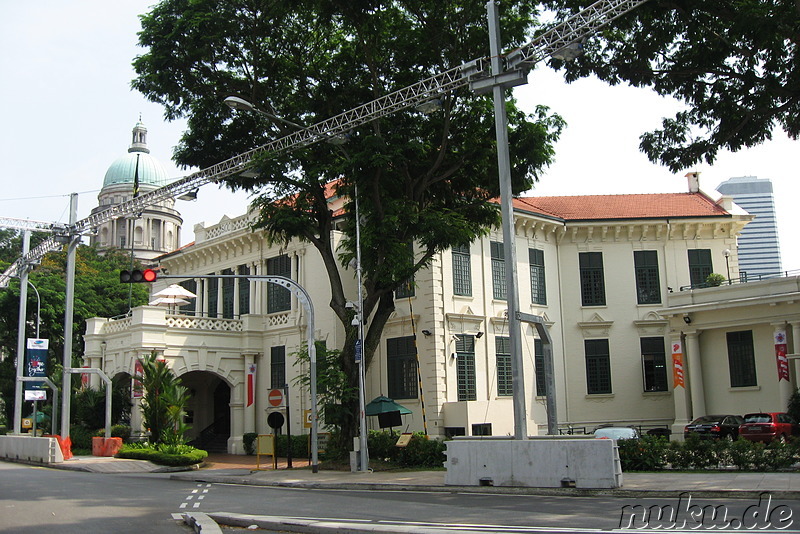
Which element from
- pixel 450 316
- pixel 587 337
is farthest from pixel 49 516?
pixel 587 337

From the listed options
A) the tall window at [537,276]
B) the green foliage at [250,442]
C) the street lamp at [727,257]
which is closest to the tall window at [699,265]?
the street lamp at [727,257]

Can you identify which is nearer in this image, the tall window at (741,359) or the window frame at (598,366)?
the tall window at (741,359)

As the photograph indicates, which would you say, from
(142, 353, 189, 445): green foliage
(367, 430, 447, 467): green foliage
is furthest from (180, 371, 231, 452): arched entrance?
(367, 430, 447, 467): green foliage

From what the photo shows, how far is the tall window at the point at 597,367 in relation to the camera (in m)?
36.2

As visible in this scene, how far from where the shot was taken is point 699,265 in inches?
1471

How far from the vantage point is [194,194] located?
28.7 meters

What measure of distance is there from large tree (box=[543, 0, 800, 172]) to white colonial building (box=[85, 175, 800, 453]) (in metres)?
12.0

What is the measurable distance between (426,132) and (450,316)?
8.89 meters

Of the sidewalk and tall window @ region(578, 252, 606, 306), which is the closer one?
the sidewalk

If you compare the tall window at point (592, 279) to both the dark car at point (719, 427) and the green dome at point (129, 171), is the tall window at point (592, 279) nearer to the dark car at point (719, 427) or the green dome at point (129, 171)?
the dark car at point (719, 427)

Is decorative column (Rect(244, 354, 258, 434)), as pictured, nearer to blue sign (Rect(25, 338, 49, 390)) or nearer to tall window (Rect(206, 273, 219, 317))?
tall window (Rect(206, 273, 219, 317))

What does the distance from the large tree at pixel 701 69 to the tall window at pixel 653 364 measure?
15778 mm

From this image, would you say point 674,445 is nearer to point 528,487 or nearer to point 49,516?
point 528,487

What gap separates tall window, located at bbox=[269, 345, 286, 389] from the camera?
122 feet
